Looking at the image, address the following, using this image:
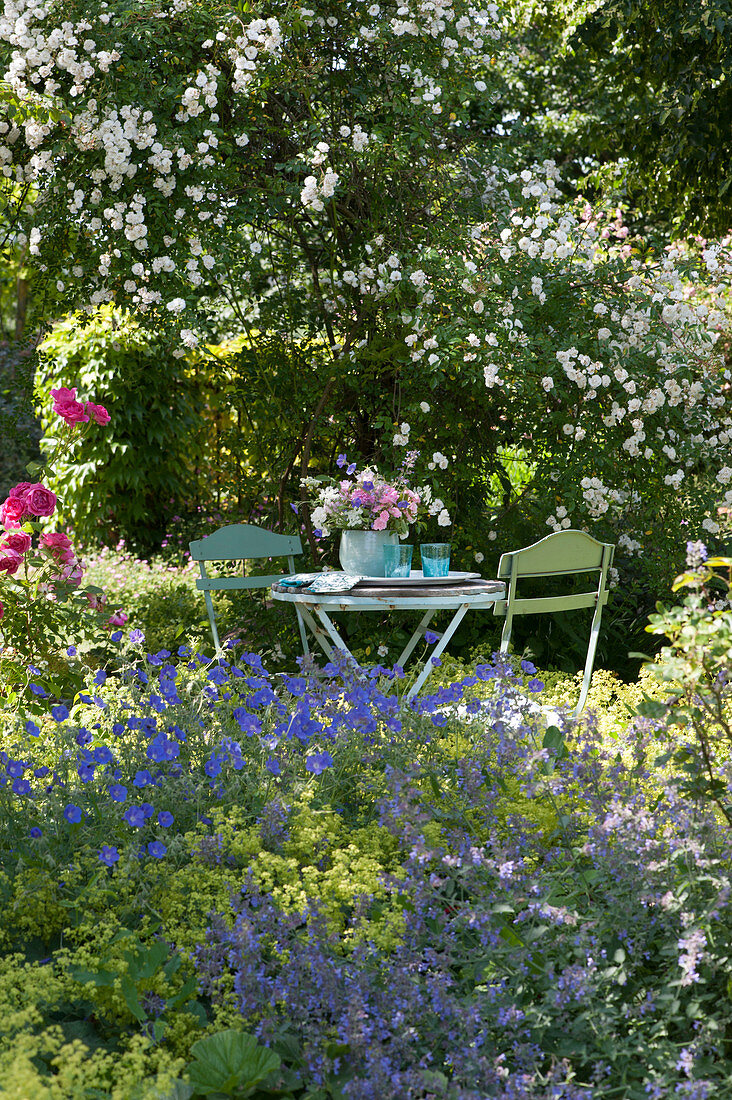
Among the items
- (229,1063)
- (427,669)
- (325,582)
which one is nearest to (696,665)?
(229,1063)

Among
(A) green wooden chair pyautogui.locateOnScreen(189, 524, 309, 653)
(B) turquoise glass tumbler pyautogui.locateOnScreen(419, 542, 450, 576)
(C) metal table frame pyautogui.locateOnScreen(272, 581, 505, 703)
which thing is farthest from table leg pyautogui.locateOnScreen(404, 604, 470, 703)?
(A) green wooden chair pyautogui.locateOnScreen(189, 524, 309, 653)

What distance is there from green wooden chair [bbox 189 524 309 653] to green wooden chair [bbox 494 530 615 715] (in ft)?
3.99

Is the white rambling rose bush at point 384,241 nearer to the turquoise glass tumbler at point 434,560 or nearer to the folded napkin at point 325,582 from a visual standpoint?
the turquoise glass tumbler at point 434,560

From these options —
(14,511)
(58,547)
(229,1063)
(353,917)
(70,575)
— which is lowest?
(229,1063)

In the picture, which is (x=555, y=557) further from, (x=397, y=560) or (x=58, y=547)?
(x=58, y=547)

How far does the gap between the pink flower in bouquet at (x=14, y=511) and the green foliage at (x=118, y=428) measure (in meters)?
3.13

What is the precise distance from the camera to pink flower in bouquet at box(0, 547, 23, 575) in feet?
11.7

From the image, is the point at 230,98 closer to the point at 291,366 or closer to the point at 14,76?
the point at 14,76

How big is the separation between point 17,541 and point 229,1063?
2.38 metres

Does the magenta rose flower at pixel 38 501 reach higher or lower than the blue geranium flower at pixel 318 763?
higher

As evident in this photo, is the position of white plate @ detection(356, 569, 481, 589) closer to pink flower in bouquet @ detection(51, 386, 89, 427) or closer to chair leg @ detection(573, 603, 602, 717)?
chair leg @ detection(573, 603, 602, 717)

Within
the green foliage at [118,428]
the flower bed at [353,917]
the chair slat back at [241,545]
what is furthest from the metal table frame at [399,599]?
the green foliage at [118,428]

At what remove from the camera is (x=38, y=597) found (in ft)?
12.0

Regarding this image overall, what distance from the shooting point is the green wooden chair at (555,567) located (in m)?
3.40
